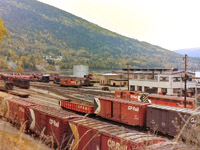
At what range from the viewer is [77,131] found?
525 inches

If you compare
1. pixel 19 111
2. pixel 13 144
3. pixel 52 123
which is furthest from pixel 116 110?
pixel 13 144

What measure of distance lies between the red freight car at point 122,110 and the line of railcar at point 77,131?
7.76 meters

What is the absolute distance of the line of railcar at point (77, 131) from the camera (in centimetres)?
1031

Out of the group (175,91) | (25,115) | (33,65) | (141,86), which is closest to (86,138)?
(25,115)

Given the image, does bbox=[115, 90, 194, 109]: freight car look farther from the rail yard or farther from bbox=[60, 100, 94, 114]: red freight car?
bbox=[60, 100, 94, 114]: red freight car

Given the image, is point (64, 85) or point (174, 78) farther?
point (64, 85)

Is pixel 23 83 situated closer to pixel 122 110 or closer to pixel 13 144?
pixel 122 110

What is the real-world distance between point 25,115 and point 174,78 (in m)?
37.9

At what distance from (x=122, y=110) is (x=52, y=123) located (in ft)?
32.1

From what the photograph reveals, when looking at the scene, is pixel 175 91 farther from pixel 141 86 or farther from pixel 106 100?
pixel 106 100

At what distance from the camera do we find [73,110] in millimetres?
30188

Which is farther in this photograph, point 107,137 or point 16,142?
point 107,137

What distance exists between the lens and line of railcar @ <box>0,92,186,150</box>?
10312mm

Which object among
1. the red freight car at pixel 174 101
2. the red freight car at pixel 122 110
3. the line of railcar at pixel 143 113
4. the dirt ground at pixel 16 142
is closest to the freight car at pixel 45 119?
the dirt ground at pixel 16 142
